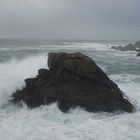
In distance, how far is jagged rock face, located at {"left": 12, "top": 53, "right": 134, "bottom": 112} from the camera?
1274 centimetres

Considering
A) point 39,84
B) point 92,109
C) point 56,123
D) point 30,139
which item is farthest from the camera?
point 39,84

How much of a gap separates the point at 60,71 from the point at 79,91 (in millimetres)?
1754

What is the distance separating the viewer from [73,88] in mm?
13164

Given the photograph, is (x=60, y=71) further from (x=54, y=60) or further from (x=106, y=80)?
(x=106, y=80)

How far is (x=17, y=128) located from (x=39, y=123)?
955mm

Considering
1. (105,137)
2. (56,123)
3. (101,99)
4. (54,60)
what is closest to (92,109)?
(101,99)

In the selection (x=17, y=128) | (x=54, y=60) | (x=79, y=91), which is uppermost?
(x=54, y=60)

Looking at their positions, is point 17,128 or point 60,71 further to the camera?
point 60,71

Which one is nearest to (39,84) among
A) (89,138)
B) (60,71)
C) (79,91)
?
(60,71)

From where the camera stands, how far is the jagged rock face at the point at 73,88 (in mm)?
12742

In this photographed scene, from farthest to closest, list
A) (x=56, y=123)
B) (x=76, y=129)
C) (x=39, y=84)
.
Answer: (x=39, y=84) < (x=56, y=123) < (x=76, y=129)

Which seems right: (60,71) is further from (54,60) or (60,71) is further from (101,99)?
(101,99)

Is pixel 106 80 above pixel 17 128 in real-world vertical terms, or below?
above

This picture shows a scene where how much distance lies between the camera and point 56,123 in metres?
11.2
